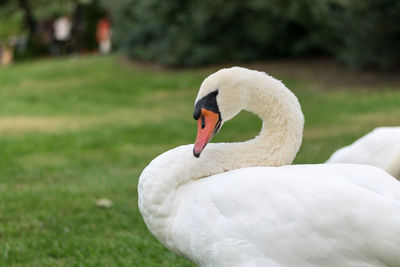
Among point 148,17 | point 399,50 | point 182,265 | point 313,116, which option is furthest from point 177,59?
point 182,265

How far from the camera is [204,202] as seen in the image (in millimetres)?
2777

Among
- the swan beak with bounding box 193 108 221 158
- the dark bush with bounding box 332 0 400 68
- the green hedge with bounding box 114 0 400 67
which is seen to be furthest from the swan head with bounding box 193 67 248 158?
the green hedge with bounding box 114 0 400 67

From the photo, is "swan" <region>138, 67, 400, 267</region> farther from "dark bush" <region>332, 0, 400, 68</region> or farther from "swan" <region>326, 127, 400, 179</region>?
"dark bush" <region>332, 0, 400, 68</region>

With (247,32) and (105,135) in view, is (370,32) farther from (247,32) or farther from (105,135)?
(105,135)

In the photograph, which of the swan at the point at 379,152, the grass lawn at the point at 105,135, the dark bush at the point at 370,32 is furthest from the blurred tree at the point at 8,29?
the swan at the point at 379,152

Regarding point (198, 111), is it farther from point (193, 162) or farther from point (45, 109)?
point (45, 109)

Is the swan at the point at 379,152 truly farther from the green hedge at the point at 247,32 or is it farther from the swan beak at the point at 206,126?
the green hedge at the point at 247,32

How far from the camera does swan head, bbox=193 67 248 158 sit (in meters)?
2.96

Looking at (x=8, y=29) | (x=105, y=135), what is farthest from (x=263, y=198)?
(x=8, y=29)

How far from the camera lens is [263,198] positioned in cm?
267

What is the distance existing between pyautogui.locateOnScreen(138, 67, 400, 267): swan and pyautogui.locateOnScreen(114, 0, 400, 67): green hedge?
33.1ft

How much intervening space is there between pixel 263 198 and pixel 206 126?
1.60 ft

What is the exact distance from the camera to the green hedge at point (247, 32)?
13109mm

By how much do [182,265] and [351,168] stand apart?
1427 mm
